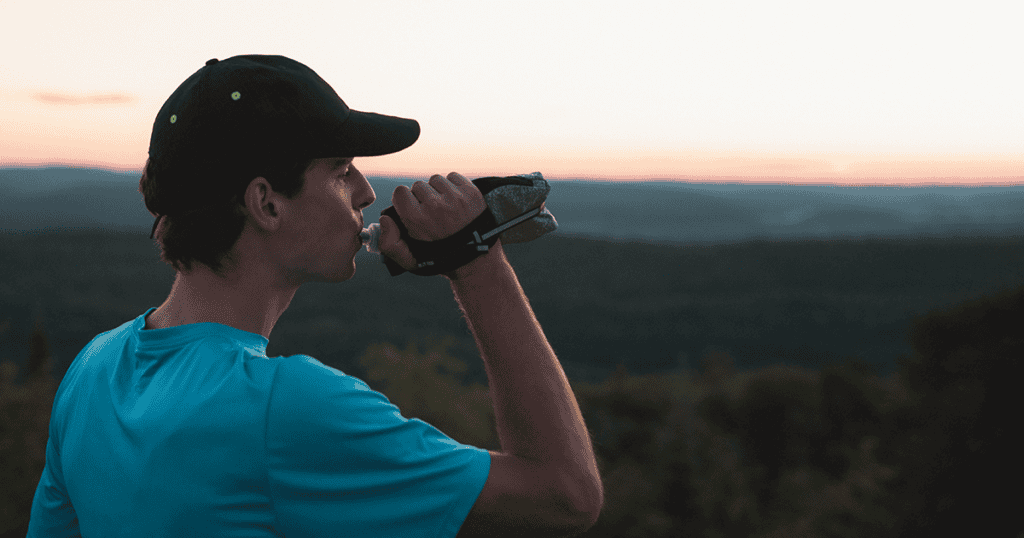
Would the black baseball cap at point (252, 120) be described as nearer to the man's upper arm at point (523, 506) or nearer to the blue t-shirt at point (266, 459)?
the blue t-shirt at point (266, 459)

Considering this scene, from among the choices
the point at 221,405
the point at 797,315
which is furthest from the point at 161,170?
the point at 797,315

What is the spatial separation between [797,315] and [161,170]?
461 feet

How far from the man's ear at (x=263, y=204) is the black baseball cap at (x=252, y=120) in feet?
0.17

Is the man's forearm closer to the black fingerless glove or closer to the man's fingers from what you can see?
the black fingerless glove

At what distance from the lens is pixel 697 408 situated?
39438 millimetres

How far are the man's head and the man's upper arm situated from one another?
0.84 meters

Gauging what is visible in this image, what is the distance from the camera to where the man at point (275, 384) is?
177cm

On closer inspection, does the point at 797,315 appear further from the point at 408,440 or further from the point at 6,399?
the point at 408,440


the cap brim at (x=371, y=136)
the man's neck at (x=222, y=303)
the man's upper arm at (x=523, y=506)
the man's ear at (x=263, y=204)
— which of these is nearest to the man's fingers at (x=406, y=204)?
the cap brim at (x=371, y=136)

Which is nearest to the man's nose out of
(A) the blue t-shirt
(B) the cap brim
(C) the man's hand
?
(B) the cap brim

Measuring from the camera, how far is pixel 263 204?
7.09 ft

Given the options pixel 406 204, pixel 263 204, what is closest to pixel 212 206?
pixel 263 204

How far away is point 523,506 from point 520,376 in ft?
1.12

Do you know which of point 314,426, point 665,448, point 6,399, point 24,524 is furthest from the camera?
point 665,448
